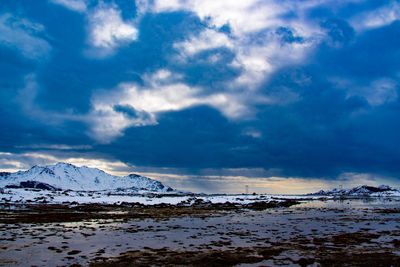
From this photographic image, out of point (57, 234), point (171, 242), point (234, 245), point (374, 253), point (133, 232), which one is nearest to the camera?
point (374, 253)

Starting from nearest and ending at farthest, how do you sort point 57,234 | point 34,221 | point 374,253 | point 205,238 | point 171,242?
point 374,253, point 171,242, point 205,238, point 57,234, point 34,221

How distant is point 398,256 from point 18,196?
4131 inches

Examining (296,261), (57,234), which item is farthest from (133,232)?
(296,261)

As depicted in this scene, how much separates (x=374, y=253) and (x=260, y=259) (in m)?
7.63

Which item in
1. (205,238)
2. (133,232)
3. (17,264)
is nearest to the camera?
(17,264)

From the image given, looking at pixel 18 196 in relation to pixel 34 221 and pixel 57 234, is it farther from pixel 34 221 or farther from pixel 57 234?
pixel 57 234

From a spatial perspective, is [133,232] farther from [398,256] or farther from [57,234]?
[398,256]

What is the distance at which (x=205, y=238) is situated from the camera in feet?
110

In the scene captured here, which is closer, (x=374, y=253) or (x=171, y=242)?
(x=374, y=253)

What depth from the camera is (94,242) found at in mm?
30938

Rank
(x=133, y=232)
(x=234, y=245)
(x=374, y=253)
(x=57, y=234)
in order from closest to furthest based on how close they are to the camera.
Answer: (x=374, y=253) < (x=234, y=245) < (x=57, y=234) < (x=133, y=232)

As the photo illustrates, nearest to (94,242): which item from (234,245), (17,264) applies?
(17,264)

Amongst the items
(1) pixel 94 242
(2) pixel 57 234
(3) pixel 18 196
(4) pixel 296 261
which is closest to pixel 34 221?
(2) pixel 57 234

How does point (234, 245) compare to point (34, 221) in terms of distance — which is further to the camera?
point (34, 221)
